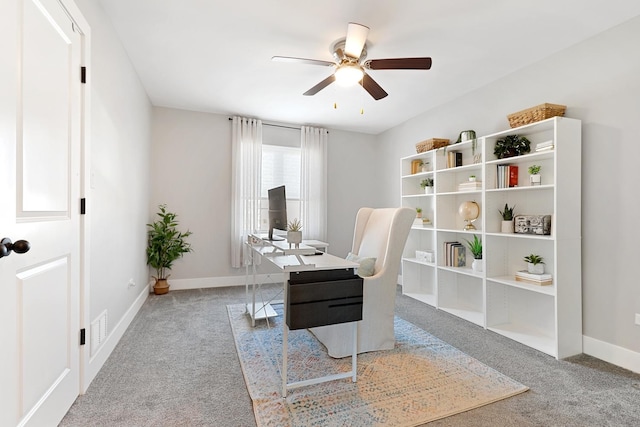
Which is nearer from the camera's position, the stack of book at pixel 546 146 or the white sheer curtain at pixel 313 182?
the stack of book at pixel 546 146

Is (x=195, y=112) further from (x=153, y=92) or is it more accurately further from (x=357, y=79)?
(x=357, y=79)

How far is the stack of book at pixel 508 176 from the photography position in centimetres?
293

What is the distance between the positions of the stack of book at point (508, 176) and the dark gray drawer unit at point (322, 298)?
1.96 m

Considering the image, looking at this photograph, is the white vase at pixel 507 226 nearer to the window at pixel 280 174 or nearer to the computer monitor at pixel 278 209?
the computer monitor at pixel 278 209

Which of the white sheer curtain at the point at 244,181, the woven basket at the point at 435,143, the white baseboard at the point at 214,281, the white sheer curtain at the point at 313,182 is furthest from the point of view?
the white sheer curtain at the point at 313,182

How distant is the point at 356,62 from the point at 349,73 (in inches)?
3.8

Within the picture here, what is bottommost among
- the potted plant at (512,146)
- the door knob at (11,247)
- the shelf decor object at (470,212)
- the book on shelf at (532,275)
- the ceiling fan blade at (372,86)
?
the book on shelf at (532,275)

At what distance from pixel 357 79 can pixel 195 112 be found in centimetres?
283

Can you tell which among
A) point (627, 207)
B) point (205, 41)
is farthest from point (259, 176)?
point (627, 207)

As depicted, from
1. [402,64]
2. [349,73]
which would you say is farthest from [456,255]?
[349,73]

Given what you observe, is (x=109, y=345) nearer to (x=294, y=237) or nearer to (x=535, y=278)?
(x=294, y=237)

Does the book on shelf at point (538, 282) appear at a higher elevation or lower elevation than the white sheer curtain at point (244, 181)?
lower

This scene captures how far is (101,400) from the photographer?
1.74 metres

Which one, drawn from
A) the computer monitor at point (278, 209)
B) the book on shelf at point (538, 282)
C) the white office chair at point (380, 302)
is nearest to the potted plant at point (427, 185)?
the white office chair at point (380, 302)
